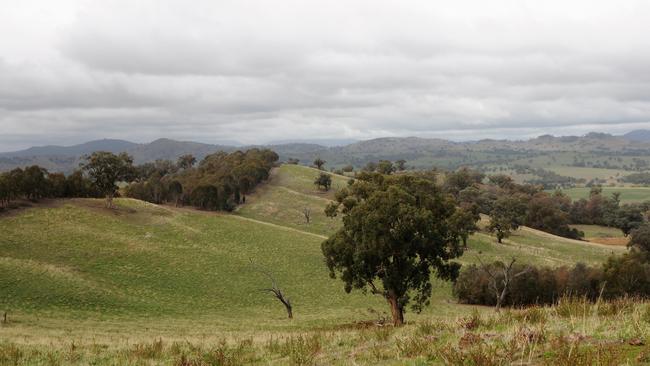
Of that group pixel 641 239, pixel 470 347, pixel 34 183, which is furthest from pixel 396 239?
pixel 641 239

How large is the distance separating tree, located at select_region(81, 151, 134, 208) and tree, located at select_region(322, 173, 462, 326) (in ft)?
207

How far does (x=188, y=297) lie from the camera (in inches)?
2124

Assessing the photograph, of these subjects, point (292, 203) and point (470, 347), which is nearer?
point (470, 347)

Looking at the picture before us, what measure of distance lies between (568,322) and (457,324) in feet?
11.5

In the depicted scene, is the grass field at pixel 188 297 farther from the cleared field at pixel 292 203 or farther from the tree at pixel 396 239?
the cleared field at pixel 292 203

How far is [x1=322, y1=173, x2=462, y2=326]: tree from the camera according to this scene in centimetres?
3039

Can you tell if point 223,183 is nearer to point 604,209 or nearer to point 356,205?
point 356,205

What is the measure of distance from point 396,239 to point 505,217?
314 ft

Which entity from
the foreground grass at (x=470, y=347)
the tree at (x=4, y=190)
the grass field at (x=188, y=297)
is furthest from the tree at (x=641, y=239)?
the tree at (x=4, y=190)

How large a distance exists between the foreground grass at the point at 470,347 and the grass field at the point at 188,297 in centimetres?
9

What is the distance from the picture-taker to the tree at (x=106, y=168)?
8056 cm

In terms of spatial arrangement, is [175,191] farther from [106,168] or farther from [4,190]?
[4,190]

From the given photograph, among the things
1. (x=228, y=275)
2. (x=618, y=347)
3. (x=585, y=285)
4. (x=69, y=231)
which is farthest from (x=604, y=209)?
(x=618, y=347)

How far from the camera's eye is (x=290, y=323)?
40.0 m
